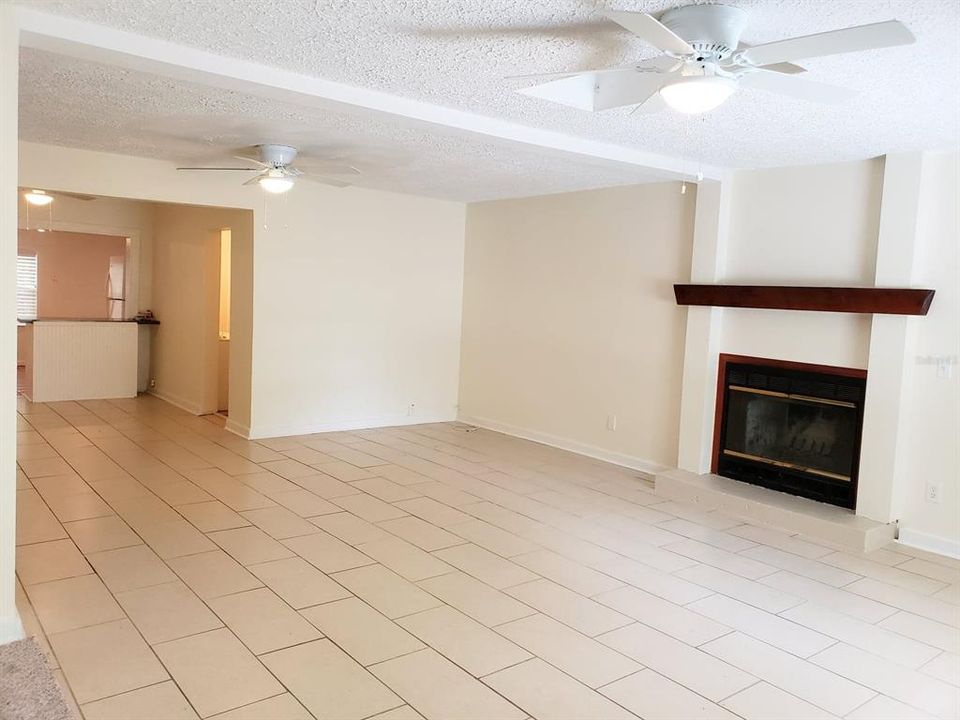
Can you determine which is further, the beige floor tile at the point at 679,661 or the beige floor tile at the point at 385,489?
the beige floor tile at the point at 385,489

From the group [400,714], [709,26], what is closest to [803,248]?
[709,26]

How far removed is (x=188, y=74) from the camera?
10.0 feet

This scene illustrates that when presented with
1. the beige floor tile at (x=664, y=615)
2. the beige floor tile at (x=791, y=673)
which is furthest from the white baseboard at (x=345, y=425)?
the beige floor tile at (x=791, y=673)

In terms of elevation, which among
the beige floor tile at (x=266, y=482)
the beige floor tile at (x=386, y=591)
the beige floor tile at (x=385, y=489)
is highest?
the beige floor tile at (x=385, y=489)

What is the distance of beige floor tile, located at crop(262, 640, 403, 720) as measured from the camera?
240 centimetres

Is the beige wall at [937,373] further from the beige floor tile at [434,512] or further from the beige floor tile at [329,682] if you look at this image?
the beige floor tile at [329,682]

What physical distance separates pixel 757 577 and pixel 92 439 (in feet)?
18.0

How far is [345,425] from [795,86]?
5413 millimetres

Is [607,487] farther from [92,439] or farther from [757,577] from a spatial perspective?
[92,439]

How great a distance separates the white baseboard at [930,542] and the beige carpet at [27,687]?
4.45 metres

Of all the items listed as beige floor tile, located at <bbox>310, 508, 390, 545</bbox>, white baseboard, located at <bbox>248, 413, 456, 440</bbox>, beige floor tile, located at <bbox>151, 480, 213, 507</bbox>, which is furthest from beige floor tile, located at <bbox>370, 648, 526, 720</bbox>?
white baseboard, located at <bbox>248, 413, 456, 440</bbox>

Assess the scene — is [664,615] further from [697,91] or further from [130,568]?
[130,568]

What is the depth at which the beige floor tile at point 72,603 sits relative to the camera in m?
2.92

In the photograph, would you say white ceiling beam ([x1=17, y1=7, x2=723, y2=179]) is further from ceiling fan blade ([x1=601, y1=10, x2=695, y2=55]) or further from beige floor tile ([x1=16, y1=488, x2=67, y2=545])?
beige floor tile ([x1=16, y1=488, x2=67, y2=545])
